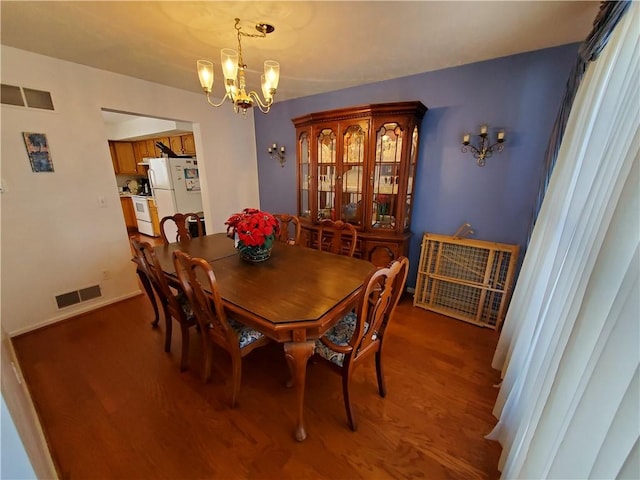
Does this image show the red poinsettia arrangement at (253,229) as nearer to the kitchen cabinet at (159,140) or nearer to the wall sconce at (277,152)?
the wall sconce at (277,152)

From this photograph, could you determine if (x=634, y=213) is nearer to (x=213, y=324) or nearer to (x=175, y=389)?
(x=213, y=324)

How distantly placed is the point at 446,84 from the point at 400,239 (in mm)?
1559

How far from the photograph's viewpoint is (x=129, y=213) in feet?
19.3

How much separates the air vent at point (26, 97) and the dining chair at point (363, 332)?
3.07 meters

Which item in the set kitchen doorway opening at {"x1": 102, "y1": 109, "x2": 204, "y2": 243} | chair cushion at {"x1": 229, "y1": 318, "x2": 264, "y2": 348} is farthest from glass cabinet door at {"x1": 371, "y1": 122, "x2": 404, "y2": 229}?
kitchen doorway opening at {"x1": 102, "y1": 109, "x2": 204, "y2": 243}

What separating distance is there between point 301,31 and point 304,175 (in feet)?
5.07

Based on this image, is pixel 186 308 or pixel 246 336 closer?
pixel 246 336

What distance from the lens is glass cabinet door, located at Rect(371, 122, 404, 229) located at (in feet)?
8.16

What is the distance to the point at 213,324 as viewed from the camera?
148 cm

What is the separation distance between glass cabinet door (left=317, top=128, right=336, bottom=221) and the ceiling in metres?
0.65

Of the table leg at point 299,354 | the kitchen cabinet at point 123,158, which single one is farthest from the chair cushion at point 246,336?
the kitchen cabinet at point 123,158

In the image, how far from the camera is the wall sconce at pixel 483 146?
224 cm

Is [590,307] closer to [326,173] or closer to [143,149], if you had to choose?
[326,173]

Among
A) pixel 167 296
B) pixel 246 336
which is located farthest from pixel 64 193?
pixel 246 336
